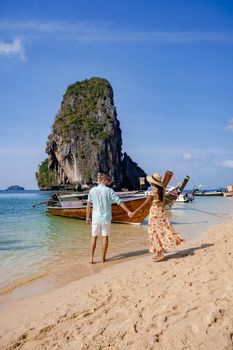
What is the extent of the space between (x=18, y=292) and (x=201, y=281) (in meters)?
3.11

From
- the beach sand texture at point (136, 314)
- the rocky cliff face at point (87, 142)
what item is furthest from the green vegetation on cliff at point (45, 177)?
the beach sand texture at point (136, 314)

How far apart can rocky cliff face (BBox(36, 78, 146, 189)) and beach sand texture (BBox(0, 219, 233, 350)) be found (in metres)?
80.8

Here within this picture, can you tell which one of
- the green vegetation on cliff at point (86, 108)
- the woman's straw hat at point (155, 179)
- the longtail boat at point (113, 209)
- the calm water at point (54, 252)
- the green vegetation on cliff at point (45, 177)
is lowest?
the calm water at point (54, 252)

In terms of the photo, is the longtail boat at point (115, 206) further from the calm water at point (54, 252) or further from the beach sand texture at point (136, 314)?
the beach sand texture at point (136, 314)

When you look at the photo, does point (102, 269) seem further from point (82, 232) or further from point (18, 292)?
point (82, 232)

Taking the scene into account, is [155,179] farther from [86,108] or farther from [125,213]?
[86,108]

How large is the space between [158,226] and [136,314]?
3.28 meters

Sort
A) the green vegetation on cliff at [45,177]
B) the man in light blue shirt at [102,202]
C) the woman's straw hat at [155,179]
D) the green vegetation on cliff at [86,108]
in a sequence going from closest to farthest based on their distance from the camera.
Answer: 1. the woman's straw hat at [155,179]
2. the man in light blue shirt at [102,202]
3. the green vegetation on cliff at [86,108]
4. the green vegetation on cliff at [45,177]

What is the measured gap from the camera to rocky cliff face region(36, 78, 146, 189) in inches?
3509

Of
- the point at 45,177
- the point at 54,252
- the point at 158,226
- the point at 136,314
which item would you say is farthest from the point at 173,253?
the point at 45,177

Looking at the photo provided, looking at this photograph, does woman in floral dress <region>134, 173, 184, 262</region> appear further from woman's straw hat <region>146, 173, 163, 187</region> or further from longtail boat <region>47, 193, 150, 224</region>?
longtail boat <region>47, 193, 150, 224</region>

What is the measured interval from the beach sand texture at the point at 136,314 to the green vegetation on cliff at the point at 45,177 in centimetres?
→ 9664

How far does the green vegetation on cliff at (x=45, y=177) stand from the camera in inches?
4033

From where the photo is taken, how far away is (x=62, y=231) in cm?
1430
